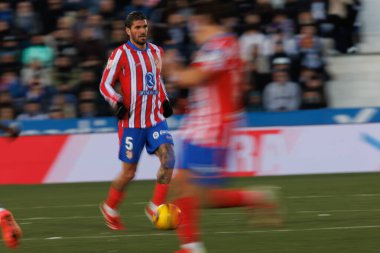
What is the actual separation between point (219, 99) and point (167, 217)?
2.85 metres

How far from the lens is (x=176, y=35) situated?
1836 centimetres

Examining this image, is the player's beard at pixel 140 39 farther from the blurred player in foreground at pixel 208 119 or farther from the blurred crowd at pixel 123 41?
the blurred crowd at pixel 123 41

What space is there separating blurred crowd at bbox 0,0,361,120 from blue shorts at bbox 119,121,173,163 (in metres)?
6.74

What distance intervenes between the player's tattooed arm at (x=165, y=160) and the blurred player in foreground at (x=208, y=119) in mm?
2951

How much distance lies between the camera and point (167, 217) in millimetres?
10203

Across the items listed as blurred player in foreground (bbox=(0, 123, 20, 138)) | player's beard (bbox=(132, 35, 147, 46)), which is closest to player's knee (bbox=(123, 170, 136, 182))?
player's beard (bbox=(132, 35, 147, 46))

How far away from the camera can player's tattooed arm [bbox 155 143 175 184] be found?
35.0 ft

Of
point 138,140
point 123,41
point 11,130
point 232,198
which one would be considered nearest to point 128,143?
point 138,140

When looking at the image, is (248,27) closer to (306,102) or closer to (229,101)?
(306,102)

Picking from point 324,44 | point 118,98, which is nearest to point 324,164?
point 324,44

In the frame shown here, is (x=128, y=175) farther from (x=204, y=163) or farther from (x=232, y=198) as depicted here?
(x=204, y=163)

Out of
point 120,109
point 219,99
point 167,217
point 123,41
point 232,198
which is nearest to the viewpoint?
point 219,99

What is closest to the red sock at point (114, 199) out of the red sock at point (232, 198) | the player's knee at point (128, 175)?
the player's knee at point (128, 175)

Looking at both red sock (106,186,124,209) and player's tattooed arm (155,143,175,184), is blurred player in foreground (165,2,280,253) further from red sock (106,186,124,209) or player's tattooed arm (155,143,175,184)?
red sock (106,186,124,209)
